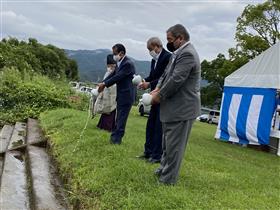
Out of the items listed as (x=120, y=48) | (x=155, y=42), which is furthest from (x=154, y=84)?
(x=120, y=48)

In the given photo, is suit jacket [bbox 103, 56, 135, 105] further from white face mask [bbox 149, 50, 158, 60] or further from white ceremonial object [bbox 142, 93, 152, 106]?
white ceremonial object [bbox 142, 93, 152, 106]

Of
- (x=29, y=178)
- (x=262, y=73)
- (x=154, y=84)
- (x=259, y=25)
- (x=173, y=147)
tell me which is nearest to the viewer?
(x=173, y=147)

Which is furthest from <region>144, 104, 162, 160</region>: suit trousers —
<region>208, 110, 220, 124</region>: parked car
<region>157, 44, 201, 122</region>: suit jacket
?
<region>208, 110, 220, 124</region>: parked car

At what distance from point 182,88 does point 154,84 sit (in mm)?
1563

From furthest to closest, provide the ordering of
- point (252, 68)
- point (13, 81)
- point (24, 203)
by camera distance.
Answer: point (13, 81) → point (252, 68) → point (24, 203)

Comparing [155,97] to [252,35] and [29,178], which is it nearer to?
[29,178]

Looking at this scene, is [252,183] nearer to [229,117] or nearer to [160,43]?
[160,43]

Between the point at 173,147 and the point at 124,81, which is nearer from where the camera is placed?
the point at 173,147

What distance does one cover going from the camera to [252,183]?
6.18 m

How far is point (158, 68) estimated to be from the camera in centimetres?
645

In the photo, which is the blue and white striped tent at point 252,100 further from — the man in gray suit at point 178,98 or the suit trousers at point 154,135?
the man in gray suit at point 178,98

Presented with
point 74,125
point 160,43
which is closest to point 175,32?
point 160,43

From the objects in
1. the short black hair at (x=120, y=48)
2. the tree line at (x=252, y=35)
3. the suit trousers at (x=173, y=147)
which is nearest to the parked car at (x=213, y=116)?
the tree line at (x=252, y=35)

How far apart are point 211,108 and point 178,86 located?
45387 millimetres
